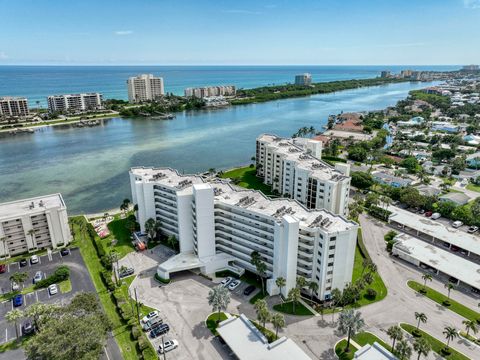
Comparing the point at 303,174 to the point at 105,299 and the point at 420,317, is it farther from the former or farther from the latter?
the point at 105,299

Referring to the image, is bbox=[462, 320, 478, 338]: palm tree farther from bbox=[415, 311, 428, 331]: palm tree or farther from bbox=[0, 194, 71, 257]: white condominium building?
bbox=[0, 194, 71, 257]: white condominium building

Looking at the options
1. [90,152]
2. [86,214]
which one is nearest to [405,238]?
[86,214]

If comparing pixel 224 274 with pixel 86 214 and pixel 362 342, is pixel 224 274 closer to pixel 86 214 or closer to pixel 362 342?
pixel 362 342

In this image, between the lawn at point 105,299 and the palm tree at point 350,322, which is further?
the lawn at point 105,299

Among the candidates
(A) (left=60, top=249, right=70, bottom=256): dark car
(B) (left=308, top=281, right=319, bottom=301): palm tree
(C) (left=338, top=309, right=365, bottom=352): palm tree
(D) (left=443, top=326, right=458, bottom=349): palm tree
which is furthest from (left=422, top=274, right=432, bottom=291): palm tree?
(A) (left=60, top=249, right=70, bottom=256): dark car

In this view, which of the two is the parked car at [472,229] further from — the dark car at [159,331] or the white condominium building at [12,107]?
the white condominium building at [12,107]

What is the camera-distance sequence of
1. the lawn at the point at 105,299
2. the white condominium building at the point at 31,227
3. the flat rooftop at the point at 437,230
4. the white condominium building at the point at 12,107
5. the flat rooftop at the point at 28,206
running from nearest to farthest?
the lawn at the point at 105,299 < the white condominium building at the point at 31,227 < the flat rooftop at the point at 437,230 < the flat rooftop at the point at 28,206 < the white condominium building at the point at 12,107

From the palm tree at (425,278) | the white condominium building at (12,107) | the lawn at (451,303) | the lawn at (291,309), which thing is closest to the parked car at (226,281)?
the lawn at (291,309)

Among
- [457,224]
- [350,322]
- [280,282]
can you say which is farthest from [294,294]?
[457,224]
